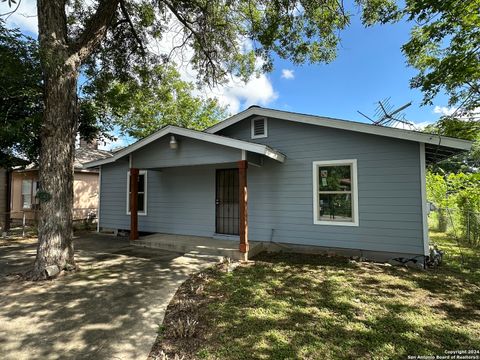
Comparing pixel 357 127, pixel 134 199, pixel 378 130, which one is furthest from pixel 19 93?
pixel 378 130

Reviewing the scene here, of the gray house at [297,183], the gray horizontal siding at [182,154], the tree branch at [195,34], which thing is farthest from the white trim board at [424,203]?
the tree branch at [195,34]

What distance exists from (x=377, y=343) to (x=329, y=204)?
4.03 meters

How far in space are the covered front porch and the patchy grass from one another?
6.09 ft

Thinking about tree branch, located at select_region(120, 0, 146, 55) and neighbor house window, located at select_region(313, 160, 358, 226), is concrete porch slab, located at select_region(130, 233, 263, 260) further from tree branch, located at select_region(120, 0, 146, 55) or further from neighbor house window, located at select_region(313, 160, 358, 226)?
tree branch, located at select_region(120, 0, 146, 55)

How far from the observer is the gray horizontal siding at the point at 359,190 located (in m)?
5.73

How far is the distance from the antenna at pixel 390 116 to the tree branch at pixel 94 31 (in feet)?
23.5

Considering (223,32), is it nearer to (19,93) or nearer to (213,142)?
(213,142)

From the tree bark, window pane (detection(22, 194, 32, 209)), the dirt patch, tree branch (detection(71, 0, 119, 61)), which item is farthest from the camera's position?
window pane (detection(22, 194, 32, 209))

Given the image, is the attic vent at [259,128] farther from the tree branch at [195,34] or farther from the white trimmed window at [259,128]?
the tree branch at [195,34]

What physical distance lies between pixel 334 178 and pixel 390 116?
337 centimetres

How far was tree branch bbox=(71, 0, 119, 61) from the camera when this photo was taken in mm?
5426

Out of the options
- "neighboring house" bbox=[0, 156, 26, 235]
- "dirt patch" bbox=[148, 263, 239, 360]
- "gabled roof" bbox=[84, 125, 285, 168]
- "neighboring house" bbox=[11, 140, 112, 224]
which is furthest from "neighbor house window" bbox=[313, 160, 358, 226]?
"neighboring house" bbox=[11, 140, 112, 224]

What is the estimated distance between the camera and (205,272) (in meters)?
5.26

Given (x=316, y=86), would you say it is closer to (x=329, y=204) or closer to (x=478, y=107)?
(x=478, y=107)
